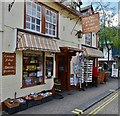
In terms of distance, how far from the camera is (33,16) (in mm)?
10695

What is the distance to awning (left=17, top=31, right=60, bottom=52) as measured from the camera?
907cm

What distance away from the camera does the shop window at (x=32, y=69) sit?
33.2ft

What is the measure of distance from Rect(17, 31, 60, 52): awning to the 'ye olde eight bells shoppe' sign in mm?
522

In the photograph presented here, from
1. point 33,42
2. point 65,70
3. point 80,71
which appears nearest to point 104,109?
point 33,42

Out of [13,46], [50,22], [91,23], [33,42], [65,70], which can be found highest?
[91,23]

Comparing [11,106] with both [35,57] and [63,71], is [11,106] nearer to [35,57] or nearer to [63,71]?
[35,57]

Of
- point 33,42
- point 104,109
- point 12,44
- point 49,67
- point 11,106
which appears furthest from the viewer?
point 49,67

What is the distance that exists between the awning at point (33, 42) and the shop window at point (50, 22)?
3.55ft

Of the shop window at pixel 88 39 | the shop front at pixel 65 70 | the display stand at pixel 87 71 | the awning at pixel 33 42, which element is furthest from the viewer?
the shop window at pixel 88 39

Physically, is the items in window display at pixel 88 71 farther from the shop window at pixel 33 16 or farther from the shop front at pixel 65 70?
the shop window at pixel 33 16

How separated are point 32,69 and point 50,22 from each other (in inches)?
A: 127

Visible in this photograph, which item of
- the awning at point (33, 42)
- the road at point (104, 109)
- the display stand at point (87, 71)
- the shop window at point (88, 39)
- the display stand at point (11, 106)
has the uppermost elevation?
the shop window at point (88, 39)

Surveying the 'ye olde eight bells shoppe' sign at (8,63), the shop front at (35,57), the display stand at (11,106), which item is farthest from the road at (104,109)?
the 'ye olde eight bells shoppe' sign at (8,63)

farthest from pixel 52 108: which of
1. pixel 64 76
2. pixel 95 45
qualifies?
pixel 95 45
